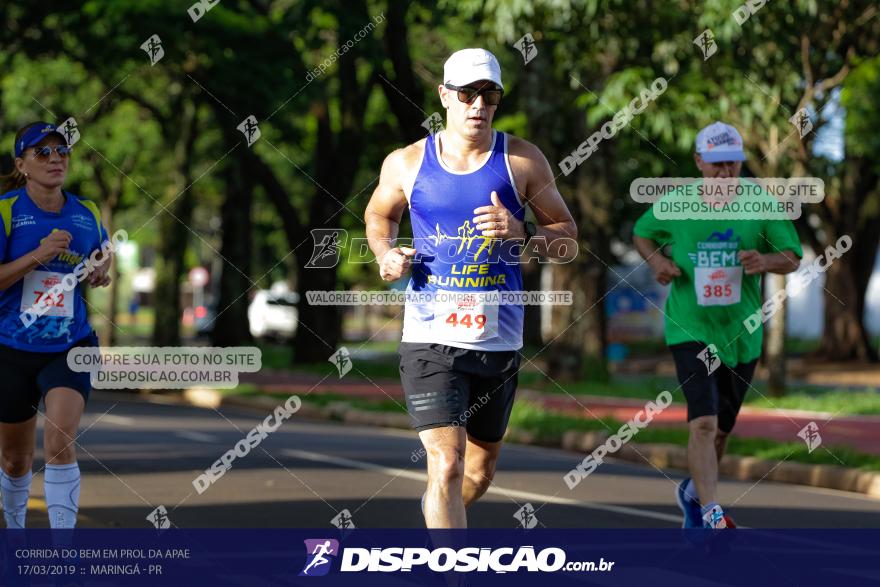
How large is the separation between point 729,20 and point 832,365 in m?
19.6

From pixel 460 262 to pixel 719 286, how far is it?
8.55 feet

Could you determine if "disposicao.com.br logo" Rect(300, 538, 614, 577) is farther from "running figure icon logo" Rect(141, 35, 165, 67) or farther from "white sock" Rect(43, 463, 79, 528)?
"running figure icon logo" Rect(141, 35, 165, 67)

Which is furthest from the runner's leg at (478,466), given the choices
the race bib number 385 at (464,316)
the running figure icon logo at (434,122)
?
the running figure icon logo at (434,122)

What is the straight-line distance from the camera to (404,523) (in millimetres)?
9484

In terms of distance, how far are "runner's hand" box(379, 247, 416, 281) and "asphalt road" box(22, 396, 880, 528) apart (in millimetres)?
3428

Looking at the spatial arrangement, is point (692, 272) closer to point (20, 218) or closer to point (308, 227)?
point (20, 218)

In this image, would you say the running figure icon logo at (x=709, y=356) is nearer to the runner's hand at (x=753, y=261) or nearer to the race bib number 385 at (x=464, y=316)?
the runner's hand at (x=753, y=261)

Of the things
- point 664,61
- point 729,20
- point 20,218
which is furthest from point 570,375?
point 20,218

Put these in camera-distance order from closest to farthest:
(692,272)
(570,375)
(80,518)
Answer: (692,272) → (80,518) → (570,375)

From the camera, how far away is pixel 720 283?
27.6 ft

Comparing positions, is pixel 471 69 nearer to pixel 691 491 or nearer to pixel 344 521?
pixel 691 491

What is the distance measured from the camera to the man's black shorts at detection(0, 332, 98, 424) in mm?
6895

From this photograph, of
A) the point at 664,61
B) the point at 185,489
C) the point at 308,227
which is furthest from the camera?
the point at 308,227

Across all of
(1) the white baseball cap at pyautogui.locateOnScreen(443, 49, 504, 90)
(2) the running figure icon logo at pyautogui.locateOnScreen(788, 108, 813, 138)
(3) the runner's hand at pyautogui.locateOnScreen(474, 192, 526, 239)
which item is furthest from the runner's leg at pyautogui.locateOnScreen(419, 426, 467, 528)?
(2) the running figure icon logo at pyautogui.locateOnScreen(788, 108, 813, 138)
